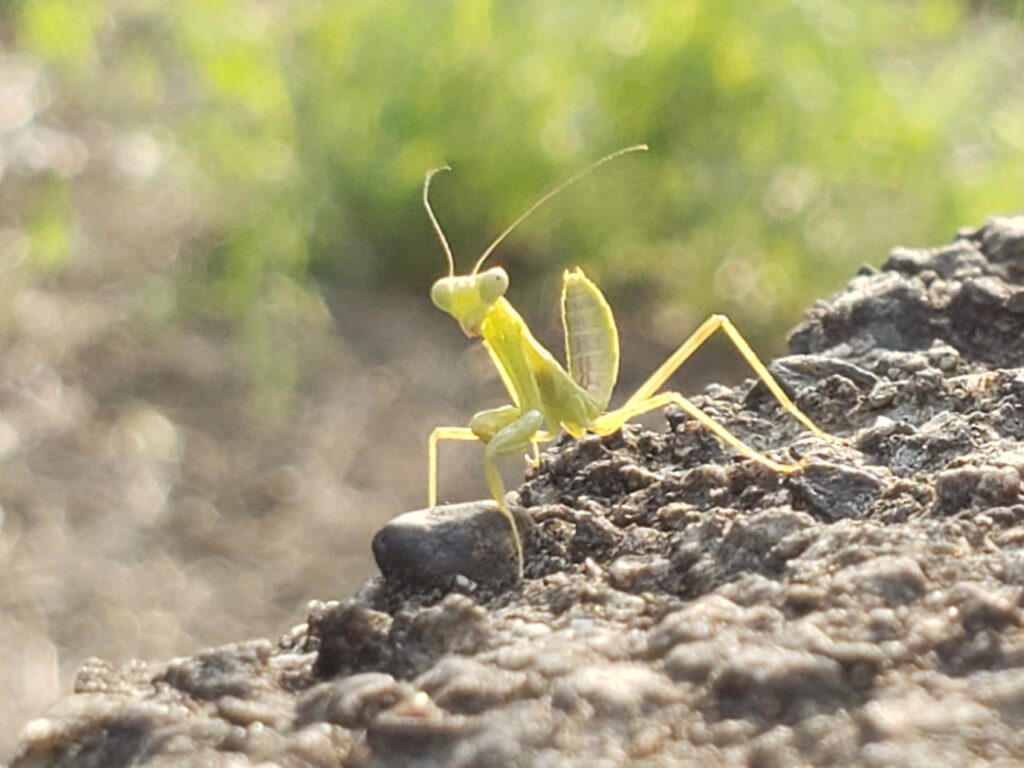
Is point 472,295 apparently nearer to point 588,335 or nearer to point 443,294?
point 443,294

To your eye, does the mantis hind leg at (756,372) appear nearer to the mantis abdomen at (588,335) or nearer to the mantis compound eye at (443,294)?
the mantis abdomen at (588,335)

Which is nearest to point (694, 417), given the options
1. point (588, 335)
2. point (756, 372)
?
point (756, 372)

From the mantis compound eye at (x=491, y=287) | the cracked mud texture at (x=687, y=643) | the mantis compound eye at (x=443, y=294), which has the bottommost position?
the cracked mud texture at (x=687, y=643)

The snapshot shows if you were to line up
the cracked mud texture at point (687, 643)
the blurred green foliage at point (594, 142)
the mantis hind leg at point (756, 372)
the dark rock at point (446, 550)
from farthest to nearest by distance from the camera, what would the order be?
the blurred green foliage at point (594, 142) → the mantis hind leg at point (756, 372) → the dark rock at point (446, 550) → the cracked mud texture at point (687, 643)

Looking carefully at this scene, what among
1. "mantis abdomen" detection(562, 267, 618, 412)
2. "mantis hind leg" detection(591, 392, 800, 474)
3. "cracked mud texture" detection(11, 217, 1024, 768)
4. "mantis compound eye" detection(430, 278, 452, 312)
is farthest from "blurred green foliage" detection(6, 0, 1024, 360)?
"cracked mud texture" detection(11, 217, 1024, 768)

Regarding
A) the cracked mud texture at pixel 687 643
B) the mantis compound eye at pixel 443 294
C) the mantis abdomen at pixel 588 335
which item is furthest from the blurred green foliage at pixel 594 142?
the cracked mud texture at pixel 687 643

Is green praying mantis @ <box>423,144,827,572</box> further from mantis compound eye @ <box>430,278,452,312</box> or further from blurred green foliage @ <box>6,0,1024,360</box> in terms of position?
blurred green foliage @ <box>6,0,1024,360</box>
